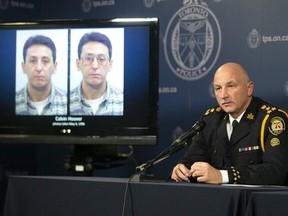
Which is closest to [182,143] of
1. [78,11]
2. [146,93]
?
[146,93]

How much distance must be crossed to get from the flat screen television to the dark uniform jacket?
0.63 m

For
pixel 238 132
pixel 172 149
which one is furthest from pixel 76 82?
pixel 172 149

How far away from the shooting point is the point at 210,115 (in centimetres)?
430

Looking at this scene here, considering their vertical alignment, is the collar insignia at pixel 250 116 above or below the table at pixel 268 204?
above

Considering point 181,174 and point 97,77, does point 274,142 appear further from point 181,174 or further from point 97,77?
point 97,77

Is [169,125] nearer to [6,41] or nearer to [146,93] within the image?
[146,93]

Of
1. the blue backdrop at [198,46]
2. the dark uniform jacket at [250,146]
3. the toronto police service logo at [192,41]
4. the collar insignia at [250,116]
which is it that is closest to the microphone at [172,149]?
the dark uniform jacket at [250,146]

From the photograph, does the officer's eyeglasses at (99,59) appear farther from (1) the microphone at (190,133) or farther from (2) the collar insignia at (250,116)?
(1) the microphone at (190,133)

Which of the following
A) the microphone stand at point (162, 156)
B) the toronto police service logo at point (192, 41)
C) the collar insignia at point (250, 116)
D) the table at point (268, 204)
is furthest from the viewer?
the toronto police service logo at point (192, 41)

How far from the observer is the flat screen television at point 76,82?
15.8 feet

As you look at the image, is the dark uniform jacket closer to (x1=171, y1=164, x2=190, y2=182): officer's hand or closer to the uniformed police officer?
the uniformed police officer

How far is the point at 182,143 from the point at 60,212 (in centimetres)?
78

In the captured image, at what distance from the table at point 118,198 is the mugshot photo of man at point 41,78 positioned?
1.38 metres

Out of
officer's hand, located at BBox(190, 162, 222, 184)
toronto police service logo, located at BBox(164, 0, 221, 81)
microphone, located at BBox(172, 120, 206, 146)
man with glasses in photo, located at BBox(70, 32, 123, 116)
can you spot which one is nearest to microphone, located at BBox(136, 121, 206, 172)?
microphone, located at BBox(172, 120, 206, 146)
